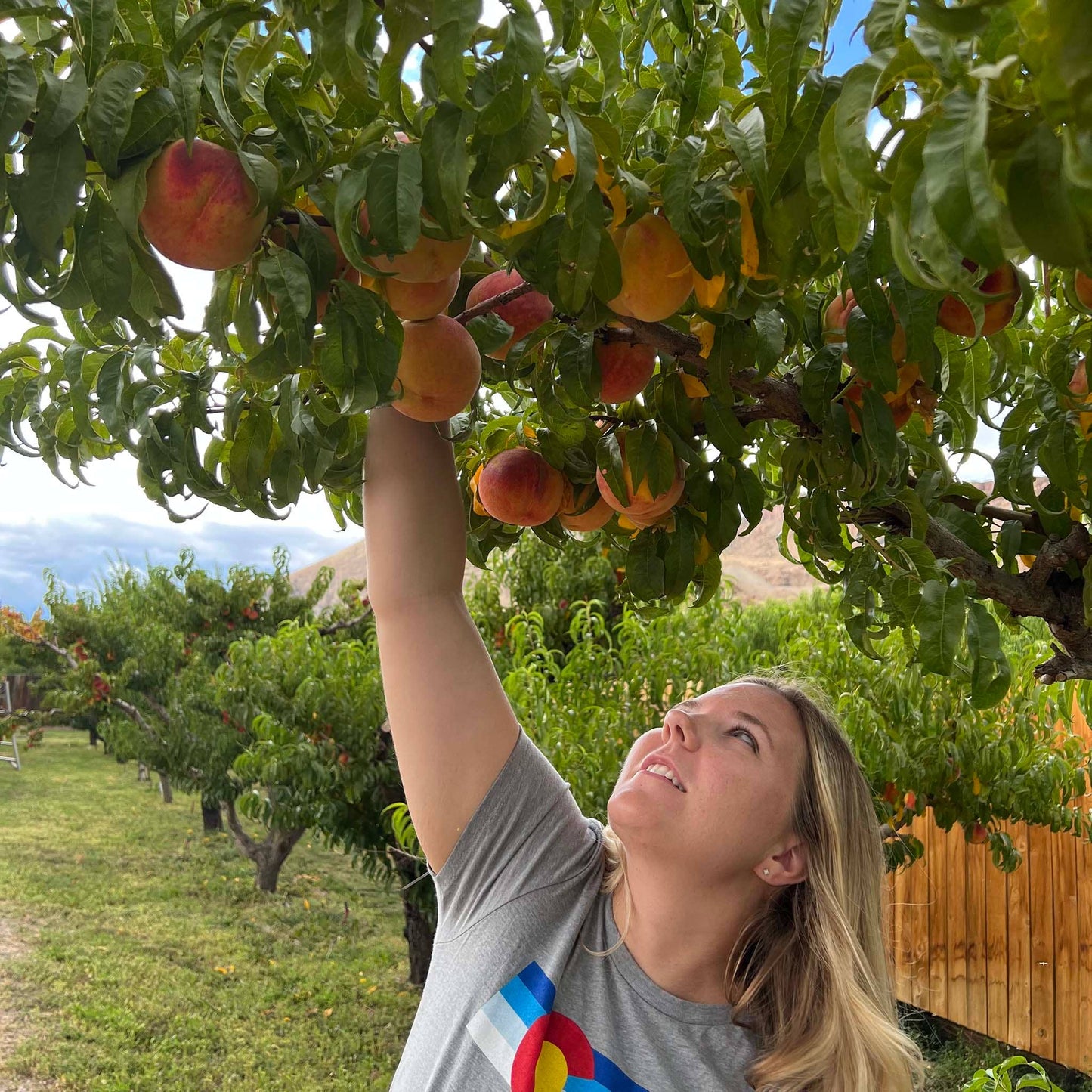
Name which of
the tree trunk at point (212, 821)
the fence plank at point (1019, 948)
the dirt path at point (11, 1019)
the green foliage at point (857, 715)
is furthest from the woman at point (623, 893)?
the tree trunk at point (212, 821)

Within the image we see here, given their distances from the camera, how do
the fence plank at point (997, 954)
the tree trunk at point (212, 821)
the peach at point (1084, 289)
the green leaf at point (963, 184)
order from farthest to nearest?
the tree trunk at point (212, 821) → the fence plank at point (997, 954) → the peach at point (1084, 289) → the green leaf at point (963, 184)

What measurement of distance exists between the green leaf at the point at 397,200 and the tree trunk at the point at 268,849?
5.97 m

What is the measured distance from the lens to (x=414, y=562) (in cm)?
98

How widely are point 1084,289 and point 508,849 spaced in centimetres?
77

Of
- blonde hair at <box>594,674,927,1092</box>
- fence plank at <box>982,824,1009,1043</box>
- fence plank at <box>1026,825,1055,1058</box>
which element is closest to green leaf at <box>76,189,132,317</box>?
blonde hair at <box>594,674,927,1092</box>

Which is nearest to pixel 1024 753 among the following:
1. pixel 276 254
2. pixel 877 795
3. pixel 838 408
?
pixel 877 795

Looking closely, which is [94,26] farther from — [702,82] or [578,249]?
[702,82]

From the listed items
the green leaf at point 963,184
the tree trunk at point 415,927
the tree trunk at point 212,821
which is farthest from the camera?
the tree trunk at point 212,821

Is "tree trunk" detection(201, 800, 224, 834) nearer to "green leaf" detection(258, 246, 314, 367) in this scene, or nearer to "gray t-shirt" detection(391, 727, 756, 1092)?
"gray t-shirt" detection(391, 727, 756, 1092)

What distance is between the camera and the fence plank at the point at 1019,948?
3814mm

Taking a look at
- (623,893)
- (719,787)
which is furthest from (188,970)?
(719,787)

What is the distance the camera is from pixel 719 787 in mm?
1078

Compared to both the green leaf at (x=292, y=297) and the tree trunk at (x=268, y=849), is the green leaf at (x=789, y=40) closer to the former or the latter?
the green leaf at (x=292, y=297)

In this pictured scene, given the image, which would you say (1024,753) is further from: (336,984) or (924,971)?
(336,984)
